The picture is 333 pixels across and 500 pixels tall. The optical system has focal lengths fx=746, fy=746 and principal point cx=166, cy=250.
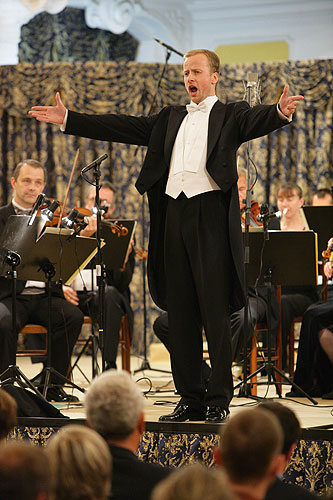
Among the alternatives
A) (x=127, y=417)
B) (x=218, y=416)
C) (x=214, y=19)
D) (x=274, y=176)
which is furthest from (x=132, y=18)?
(x=127, y=417)

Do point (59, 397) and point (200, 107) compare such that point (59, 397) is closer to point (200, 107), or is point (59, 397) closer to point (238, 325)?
point (238, 325)

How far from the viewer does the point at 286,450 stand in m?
2.13

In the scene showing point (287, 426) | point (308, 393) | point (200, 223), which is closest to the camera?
point (287, 426)

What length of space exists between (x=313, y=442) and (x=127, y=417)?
4.74 ft

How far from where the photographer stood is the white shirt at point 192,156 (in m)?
3.49

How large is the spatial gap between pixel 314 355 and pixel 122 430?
10.2 ft

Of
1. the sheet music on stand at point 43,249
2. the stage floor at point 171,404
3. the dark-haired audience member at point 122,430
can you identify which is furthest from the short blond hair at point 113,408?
the sheet music on stand at point 43,249

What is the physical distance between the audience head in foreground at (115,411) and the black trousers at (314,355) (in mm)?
3000

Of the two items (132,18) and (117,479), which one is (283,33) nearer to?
→ (132,18)

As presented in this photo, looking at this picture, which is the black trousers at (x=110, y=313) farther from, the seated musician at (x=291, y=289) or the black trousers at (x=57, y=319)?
the seated musician at (x=291, y=289)

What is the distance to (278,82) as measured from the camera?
7574mm

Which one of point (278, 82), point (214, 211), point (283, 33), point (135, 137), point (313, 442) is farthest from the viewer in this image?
point (283, 33)

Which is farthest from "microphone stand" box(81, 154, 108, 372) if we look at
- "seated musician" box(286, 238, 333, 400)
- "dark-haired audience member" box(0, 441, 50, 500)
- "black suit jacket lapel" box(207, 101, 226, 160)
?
"dark-haired audience member" box(0, 441, 50, 500)

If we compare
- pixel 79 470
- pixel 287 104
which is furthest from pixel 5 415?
pixel 287 104
